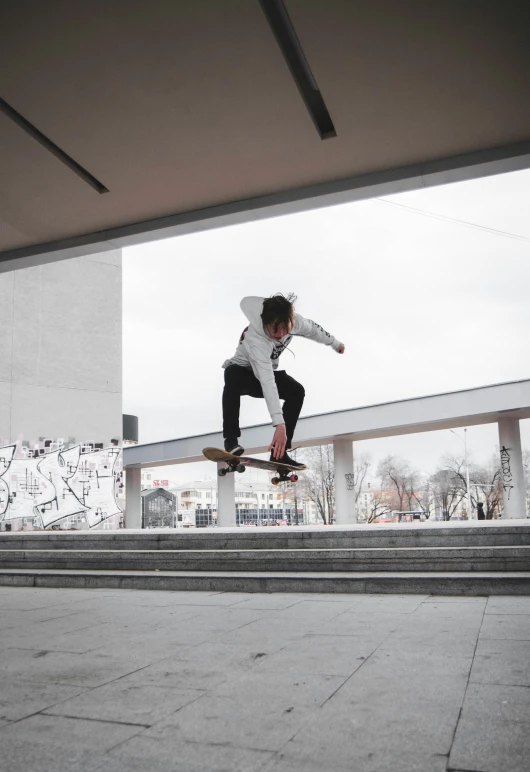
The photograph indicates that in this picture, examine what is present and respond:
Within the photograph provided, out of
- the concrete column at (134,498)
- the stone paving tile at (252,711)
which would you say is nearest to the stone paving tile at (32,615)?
the stone paving tile at (252,711)

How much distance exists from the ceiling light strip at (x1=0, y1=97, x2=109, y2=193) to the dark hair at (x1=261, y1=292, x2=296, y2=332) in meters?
1.86

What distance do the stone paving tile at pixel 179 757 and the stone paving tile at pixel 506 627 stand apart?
2820 millimetres

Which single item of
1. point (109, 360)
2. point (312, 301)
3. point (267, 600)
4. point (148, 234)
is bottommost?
point (267, 600)

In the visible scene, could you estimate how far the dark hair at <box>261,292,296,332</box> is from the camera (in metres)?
5.88

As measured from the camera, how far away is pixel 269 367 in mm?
6031

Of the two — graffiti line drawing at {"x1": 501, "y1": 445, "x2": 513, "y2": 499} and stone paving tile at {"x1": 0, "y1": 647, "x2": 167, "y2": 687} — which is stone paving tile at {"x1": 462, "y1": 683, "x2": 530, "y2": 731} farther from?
graffiti line drawing at {"x1": 501, "y1": 445, "x2": 513, "y2": 499}

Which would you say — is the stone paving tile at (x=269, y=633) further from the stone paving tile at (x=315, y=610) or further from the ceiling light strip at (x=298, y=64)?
the ceiling light strip at (x=298, y=64)

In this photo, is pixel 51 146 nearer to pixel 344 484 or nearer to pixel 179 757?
pixel 179 757

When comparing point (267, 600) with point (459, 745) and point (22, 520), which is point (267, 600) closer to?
point (459, 745)

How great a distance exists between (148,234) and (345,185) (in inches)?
86.2

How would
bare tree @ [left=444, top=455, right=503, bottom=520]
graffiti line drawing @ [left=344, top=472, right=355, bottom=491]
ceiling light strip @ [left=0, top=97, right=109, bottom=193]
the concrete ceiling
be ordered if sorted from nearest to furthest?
the concrete ceiling → ceiling light strip @ [left=0, top=97, right=109, bottom=193] → graffiti line drawing @ [left=344, top=472, right=355, bottom=491] → bare tree @ [left=444, top=455, right=503, bottom=520]

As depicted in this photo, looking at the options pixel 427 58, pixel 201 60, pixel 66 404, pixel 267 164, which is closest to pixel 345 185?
pixel 267 164

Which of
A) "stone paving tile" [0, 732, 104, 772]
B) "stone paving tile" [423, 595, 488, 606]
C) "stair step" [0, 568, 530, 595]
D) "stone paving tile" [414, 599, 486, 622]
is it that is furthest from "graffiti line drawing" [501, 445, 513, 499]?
"stone paving tile" [0, 732, 104, 772]

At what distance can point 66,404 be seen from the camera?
65.8ft
